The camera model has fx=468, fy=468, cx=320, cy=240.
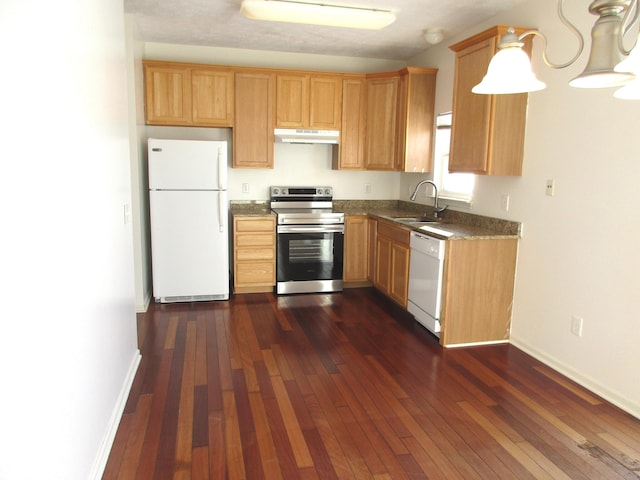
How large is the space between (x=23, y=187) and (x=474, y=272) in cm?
311

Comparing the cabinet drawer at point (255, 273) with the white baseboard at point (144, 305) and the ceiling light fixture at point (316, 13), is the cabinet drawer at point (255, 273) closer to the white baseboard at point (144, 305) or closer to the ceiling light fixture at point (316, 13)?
the white baseboard at point (144, 305)

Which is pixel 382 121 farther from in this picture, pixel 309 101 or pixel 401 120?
pixel 309 101

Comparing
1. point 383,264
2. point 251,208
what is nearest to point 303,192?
point 251,208

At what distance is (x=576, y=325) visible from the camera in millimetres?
3104

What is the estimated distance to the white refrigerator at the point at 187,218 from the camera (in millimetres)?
4477

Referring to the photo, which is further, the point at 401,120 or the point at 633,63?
the point at 401,120

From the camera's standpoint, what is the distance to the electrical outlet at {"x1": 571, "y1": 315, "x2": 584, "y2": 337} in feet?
10.1

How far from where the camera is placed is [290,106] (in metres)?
5.12

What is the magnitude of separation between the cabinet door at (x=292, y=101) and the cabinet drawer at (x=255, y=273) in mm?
1543

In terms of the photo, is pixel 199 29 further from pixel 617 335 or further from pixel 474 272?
pixel 617 335

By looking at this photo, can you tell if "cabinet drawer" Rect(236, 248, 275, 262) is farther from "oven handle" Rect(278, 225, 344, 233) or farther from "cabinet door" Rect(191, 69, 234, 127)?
"cabinet door" Rect(191, 69, 234, 127)

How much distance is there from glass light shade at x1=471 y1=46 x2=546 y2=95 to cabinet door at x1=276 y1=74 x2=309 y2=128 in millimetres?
3809

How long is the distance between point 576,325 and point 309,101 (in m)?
3.45

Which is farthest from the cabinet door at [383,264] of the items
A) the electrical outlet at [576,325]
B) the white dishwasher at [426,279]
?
the electrical outlet at [576,325]
